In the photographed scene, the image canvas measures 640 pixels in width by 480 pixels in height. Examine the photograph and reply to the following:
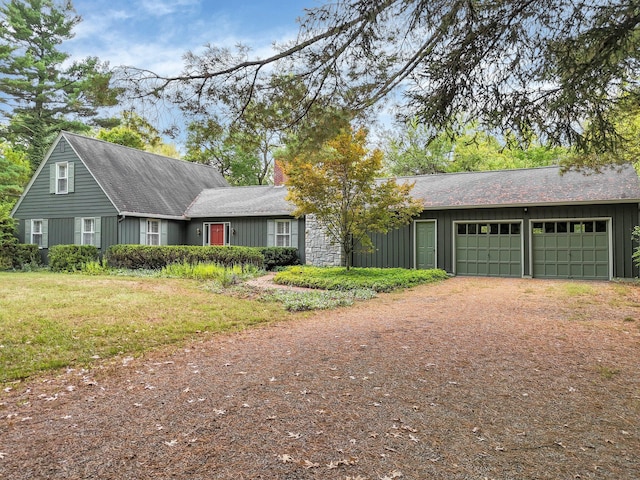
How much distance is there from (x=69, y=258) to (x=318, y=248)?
884 centimetres

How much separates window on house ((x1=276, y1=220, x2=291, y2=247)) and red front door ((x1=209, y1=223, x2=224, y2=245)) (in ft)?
8.59

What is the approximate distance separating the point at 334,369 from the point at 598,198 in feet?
37.2

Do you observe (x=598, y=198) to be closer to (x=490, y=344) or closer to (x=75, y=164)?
(x=490, y=344)

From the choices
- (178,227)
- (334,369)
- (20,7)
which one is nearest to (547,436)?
(334,369)

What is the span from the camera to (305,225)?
16438 mm

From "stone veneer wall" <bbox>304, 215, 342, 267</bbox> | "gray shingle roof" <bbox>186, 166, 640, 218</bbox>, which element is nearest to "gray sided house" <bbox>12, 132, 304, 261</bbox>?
"gray shingle roof" <bbox>186, 166, 640, 218</bbox>

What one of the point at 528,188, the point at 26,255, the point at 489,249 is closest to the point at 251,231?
the point at 26,255

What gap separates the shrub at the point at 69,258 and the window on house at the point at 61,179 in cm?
293

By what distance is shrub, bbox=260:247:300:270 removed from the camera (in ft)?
51.1

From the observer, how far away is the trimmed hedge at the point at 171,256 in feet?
49.4

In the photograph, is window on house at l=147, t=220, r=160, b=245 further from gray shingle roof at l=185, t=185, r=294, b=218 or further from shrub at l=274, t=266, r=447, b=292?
shrub at l=274, t=266, r=447, b=292

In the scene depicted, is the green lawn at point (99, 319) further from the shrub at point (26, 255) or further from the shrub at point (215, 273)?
the shrub at point (26, 255)

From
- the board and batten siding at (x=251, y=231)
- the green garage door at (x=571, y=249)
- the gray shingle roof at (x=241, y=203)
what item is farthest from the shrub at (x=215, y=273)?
the green garage door at (x=571, y=249)

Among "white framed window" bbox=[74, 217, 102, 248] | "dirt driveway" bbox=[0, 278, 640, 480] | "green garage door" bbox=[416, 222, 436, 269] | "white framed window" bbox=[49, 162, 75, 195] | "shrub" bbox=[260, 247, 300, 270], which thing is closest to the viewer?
"dirt driveway" bbox=[0, 278, 640, 480]
